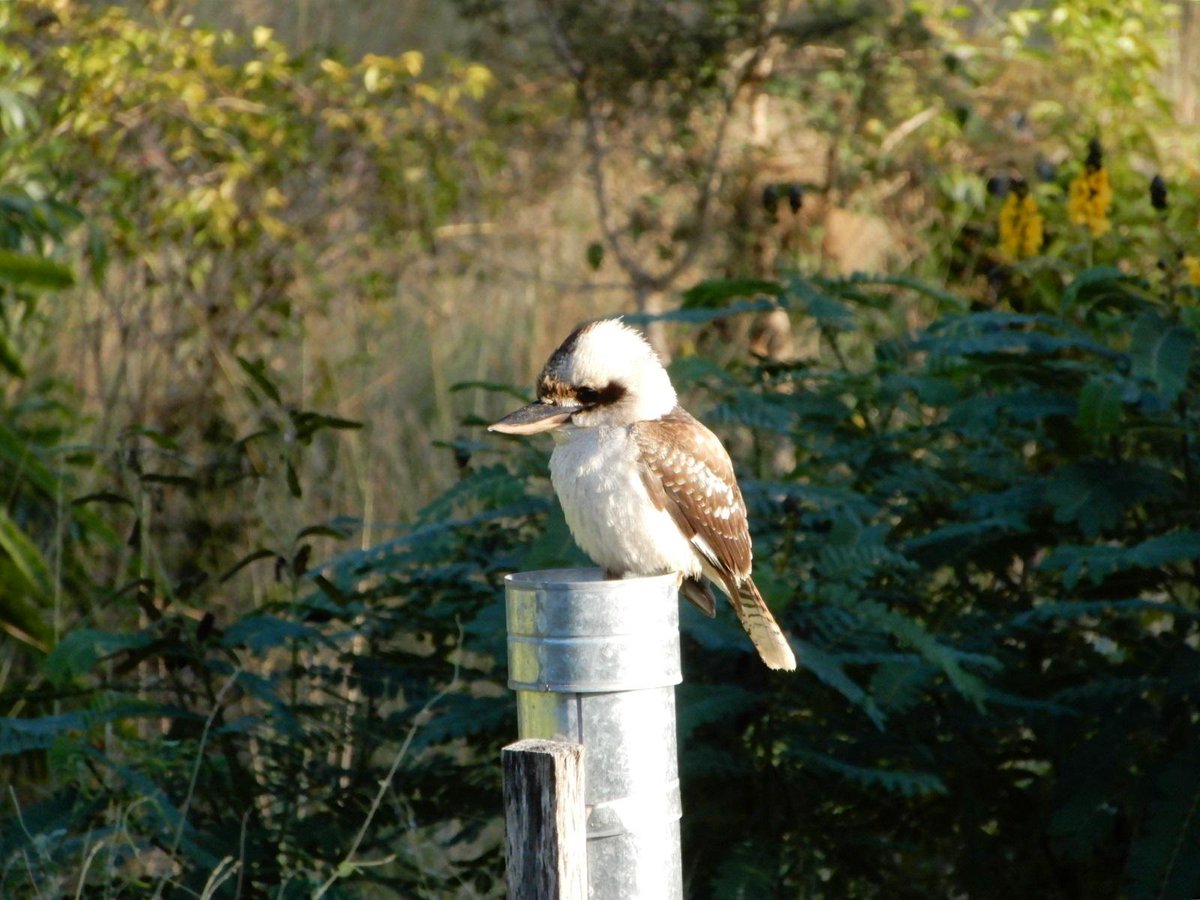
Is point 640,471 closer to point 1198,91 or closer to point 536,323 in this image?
point 536,323

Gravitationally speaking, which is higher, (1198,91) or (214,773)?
(1198,91)

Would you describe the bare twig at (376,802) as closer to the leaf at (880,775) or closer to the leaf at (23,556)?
the leaf at (880,775)

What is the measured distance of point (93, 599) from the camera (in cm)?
512

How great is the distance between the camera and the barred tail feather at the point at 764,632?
310 cm

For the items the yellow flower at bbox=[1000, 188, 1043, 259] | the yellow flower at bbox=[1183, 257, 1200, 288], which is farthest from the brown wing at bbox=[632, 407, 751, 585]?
the yellow flower at bbox=[1000, 188, 1043, 259]

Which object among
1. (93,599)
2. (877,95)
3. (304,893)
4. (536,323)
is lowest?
(304,893)

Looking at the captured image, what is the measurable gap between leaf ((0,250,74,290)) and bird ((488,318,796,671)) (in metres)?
2.24

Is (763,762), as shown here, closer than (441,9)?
Yes

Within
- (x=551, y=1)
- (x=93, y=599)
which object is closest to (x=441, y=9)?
(x=551, y=1)

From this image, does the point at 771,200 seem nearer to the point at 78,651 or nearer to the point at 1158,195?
the point at 1158,195

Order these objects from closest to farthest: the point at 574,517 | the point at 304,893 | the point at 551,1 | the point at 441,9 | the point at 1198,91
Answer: the point at 574,517, the point at 304,893, the point at 551,1, the point at 1198,91, the point at 441,9

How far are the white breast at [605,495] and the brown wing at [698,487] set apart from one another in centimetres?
3

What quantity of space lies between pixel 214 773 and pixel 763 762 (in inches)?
48.3

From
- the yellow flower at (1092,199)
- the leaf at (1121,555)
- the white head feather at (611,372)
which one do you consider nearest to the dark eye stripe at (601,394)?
the white head feather at (611,372)
